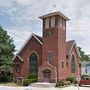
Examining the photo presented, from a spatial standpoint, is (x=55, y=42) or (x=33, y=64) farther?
(x=33, y=64)

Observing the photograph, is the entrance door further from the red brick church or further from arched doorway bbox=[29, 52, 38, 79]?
arched doorway bbox=[29, 52, 38, 79]

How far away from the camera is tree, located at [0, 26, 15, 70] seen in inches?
1922

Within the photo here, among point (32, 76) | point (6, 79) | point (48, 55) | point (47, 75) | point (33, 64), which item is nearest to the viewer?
point (47, 75)

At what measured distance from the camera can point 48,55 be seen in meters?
45.8

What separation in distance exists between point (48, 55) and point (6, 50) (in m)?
9.38

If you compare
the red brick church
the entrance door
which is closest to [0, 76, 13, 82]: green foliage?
the red brick church

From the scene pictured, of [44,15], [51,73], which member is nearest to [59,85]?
[51,73]

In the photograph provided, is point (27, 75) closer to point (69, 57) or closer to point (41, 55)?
point (41, 55)

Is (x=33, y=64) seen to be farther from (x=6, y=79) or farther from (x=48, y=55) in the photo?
(x=6, y=79)

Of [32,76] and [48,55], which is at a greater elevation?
[48,55]

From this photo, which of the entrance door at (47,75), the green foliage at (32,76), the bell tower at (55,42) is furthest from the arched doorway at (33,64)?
the entrance door at (47,75)

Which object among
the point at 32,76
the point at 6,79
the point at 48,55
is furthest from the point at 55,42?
the point at 6,79

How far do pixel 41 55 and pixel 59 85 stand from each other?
10005mm

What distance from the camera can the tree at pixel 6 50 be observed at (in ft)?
160
